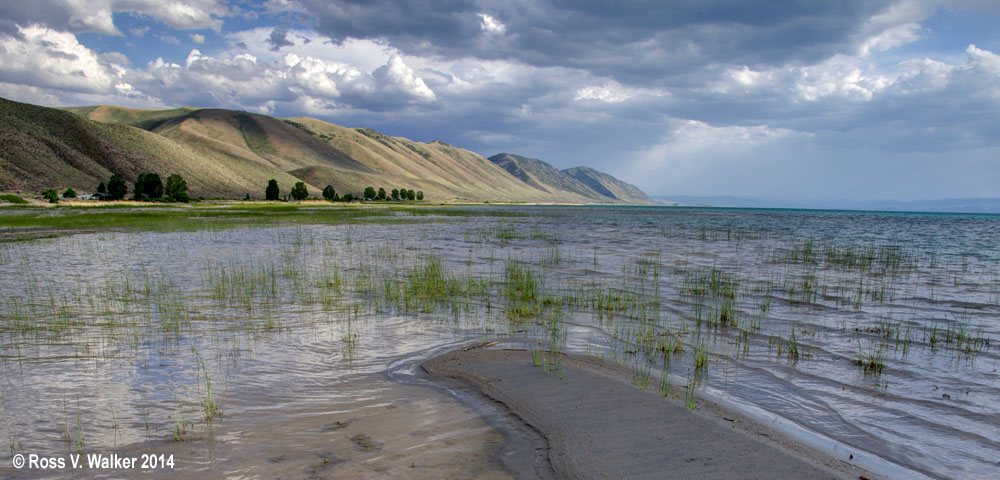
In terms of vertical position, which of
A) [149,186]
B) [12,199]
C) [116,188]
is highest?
[149,186]

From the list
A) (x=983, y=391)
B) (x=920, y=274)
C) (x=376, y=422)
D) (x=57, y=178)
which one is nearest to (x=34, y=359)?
(x=376, y=422)

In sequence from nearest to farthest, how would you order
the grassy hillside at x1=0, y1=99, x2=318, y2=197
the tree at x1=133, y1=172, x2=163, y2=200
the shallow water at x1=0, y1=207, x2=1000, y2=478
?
1. the shallow water at x1=0, y1=207, x2=1000, y2=478
2. the tree at x1=133, y1=172, x2=163, y2=200
3. the grassy hillside at x1=0, y1=99, x2=318, y2=197

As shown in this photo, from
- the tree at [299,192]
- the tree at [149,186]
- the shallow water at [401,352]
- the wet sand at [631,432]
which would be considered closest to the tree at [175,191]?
the tree at [149,186]

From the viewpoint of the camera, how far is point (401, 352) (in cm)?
864

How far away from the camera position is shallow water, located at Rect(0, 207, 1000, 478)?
5.21m

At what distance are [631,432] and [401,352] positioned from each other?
14.7 ft

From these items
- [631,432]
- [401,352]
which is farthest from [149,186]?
[631,432]

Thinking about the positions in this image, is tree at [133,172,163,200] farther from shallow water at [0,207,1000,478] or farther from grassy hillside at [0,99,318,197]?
shallow water at [0,207,1000,478]

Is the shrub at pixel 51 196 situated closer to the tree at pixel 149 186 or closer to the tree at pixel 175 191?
the tree at pixel 149 186

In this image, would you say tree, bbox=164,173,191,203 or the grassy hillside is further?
the grassy hillside

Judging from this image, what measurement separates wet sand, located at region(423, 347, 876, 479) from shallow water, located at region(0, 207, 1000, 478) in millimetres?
499

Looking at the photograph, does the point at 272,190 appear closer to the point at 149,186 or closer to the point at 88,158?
the point at 149,186

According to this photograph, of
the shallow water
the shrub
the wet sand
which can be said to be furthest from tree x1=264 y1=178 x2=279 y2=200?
the wet sand

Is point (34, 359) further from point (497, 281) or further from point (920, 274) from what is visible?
point (920, 274)
